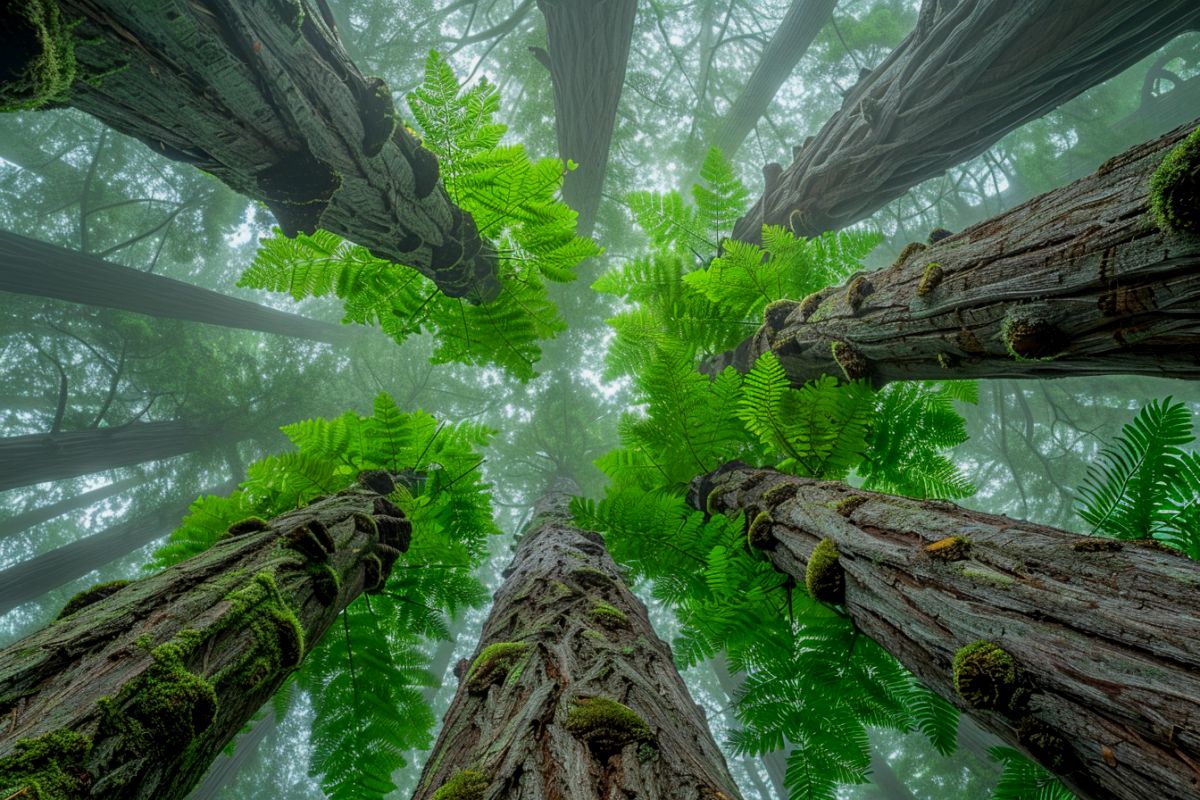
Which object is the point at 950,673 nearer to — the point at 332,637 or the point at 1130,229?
the point at 1130,229

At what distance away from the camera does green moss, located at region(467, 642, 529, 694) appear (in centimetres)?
128

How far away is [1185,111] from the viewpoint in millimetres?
11953

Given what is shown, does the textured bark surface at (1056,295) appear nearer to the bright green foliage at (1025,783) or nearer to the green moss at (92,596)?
the bright green foliage at (1025,783)

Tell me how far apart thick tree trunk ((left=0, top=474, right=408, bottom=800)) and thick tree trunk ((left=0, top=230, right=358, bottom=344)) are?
7392mm

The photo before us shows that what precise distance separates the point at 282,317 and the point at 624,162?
747 cm

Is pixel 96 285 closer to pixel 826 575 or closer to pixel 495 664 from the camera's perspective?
pixel 495 664

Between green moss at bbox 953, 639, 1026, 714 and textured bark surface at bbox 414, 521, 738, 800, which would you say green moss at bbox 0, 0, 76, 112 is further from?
green moss at bbox 953, 639, 1026, 714

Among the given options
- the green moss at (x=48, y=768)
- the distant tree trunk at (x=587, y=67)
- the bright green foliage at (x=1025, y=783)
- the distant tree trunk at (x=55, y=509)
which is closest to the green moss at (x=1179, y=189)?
the bright green foliage at (x=1025, y=783)

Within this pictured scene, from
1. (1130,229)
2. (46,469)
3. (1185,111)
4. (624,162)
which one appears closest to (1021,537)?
(1130,229)

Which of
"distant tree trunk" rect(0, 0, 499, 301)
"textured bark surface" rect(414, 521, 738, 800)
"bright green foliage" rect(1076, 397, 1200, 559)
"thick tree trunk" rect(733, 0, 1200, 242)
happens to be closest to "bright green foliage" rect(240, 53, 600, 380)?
"distant tree trunk" rect(0, 0, 499, 301)

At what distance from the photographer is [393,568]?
97.0 inches

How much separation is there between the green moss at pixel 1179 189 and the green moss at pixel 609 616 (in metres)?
1.70

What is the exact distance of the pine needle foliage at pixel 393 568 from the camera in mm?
2117

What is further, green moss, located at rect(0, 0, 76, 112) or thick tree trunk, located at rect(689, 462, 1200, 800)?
green moss, located at rect(0, 0, 76, 112)
